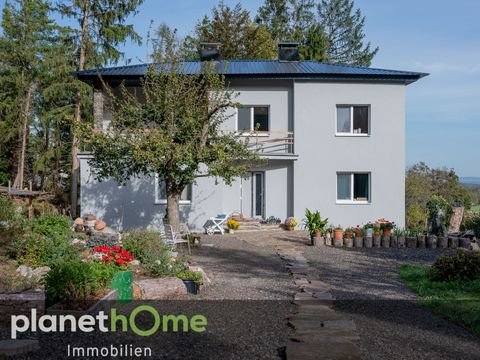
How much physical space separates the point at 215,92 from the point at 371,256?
648 centimetres

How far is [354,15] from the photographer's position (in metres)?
46.5

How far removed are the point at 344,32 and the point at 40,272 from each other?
4179cm

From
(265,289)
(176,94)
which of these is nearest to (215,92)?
(176,94)

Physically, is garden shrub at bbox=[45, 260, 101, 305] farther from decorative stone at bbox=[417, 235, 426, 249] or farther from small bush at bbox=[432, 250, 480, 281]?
decorative stone at bbox=[417, 235, 426, 249]

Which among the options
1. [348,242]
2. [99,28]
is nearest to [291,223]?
[348,242]

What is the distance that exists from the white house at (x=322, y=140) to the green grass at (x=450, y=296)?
32.1 ft

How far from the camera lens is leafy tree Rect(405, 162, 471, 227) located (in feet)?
91.6

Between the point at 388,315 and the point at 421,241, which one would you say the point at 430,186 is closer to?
the point at 421,241

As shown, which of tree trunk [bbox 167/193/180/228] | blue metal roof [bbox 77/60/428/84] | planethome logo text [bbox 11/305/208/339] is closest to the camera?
planethome logo text [bbox 11/305/208/339]

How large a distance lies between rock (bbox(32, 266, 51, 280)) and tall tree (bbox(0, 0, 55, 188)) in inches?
892

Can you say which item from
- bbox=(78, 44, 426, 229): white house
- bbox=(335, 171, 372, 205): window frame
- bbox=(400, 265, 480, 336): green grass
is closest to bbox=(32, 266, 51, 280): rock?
bbox=(400, 265, 480, 336): green grass

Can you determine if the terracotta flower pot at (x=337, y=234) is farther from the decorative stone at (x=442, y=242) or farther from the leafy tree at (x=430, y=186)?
the leafy tree at (x=430, y=186)

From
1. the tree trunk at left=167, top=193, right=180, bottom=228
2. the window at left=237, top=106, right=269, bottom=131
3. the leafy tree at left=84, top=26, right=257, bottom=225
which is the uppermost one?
the window at left=237, top=106, right=269, bottom=131

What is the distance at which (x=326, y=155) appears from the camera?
21.5 m
